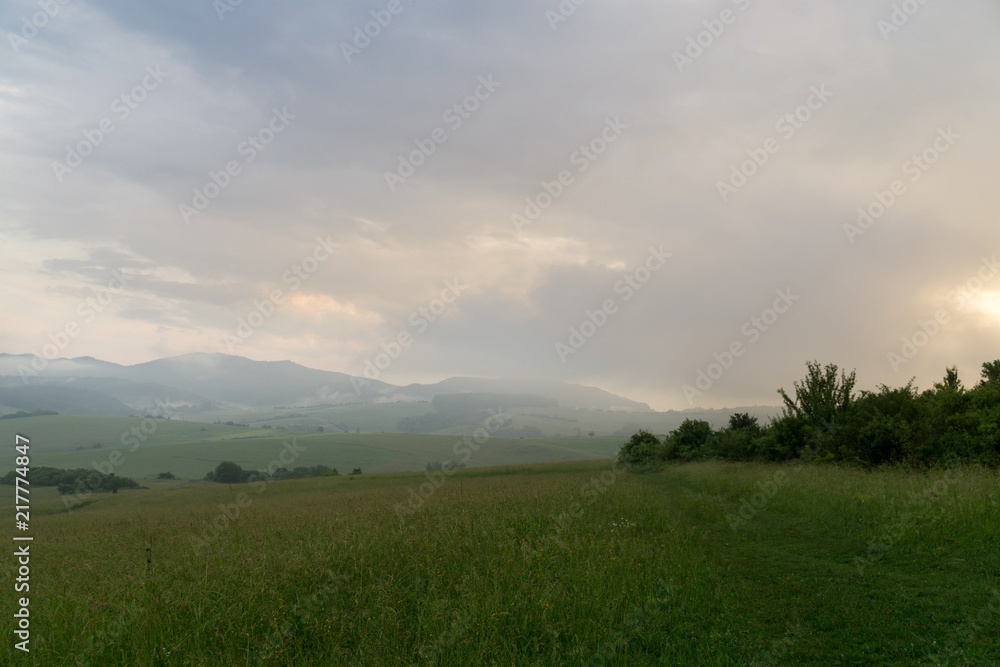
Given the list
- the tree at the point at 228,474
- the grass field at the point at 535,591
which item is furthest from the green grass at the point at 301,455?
the grass field at the point at 535,591

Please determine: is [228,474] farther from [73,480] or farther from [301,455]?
[301,455]

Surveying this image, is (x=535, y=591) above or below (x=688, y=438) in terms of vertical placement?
below

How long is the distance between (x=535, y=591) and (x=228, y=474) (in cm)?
11289

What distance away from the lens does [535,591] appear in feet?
30.1

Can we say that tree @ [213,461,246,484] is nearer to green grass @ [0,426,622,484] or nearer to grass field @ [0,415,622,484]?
green grass @ [0,426,622,484]

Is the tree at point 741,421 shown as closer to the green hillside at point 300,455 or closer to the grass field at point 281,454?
the green hillside at point 300,455

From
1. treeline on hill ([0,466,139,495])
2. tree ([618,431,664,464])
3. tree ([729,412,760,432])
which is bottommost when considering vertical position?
treeline on hill ([0,466,139,495])

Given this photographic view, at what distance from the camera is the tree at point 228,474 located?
10406 centimetres

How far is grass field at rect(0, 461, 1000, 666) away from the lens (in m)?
7.62

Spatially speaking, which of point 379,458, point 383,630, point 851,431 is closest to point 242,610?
point 383,630

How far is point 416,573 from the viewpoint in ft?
33.4

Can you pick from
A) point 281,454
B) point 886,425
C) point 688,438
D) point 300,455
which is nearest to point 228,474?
point 281,454

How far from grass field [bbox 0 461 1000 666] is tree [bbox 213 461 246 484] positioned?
101 m

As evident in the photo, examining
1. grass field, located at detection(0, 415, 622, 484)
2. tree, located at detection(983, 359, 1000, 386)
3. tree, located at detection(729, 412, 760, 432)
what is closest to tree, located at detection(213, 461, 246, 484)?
grass field, located at detection(0, 415, 622, 484)
